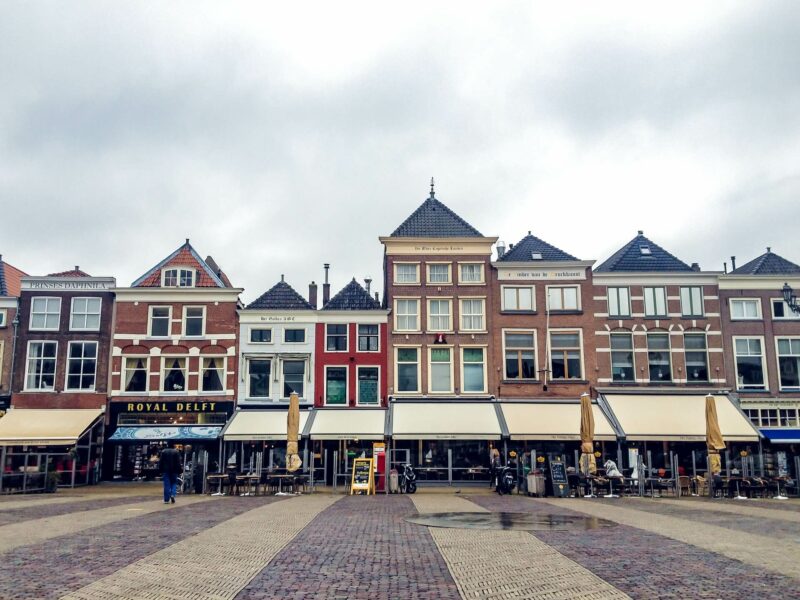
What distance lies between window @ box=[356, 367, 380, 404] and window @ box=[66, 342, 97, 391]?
1304 cm

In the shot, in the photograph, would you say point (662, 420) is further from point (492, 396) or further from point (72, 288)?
point (72, 288)

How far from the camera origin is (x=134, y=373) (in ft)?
123

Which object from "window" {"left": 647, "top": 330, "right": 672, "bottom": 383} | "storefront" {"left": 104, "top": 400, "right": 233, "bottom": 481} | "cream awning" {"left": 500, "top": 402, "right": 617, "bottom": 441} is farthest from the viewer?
"window" {"left": 647, "top": 330, "right": 672, "bottom": 383}

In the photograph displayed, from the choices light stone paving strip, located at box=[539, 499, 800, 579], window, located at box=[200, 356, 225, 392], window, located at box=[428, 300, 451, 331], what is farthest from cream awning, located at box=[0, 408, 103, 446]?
light stone paving strip, located at box=[539, 499, 800, 579]

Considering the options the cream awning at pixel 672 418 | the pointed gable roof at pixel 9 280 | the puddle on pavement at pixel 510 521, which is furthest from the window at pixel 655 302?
the pointed gable roof at pixel 9 280

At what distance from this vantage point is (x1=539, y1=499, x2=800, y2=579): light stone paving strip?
11.3 metres

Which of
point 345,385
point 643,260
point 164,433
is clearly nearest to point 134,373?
point 164,433

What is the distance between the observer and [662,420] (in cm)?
3481

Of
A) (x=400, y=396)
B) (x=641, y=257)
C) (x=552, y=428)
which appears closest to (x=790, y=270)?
(x=641, y=257)

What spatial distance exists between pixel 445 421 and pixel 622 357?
998 centimetres

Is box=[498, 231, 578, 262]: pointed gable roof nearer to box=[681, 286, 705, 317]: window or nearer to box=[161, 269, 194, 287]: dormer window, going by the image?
box=[681, 286, 705, 317]: window

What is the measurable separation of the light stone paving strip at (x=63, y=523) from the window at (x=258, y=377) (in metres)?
15.4

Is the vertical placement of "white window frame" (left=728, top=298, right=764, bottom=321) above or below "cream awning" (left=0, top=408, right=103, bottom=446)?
above

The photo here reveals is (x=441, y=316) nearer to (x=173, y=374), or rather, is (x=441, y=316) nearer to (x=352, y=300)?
(x=352, y=300)
